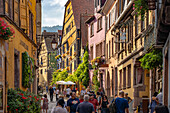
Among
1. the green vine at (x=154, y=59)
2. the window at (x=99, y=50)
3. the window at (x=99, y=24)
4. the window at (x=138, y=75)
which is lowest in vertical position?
the window at (x=138, y=75)

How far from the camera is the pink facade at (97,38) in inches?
1609

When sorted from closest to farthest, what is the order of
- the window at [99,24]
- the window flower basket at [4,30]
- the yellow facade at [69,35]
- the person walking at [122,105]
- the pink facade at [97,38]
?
the person walking at [122,105] → the window flower basket at [4,30] → the pink facade at [97,38] → the window at [99,24] → the yellow facade at [69,35]

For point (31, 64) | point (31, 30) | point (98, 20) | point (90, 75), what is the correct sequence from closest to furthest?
point (31, 64) → point (31, 30) → point (98, 20) → point (90, 75)

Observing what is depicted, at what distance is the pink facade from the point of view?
1609 inches

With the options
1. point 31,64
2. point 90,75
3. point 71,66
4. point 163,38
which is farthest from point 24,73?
point 71,66

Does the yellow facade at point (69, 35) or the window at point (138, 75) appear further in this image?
the yellow facade at point (69, 35)

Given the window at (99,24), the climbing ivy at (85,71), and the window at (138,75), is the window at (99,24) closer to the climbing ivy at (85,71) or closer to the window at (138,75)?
the climbing ivy at (85,71)

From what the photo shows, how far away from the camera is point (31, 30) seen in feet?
88.0

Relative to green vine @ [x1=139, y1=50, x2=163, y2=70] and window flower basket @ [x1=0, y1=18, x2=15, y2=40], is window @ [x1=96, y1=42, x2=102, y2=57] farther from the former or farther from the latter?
window flower basket @ [x1=0, y1=18, x2=15, y2=40]

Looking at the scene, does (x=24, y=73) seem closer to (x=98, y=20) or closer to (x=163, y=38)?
(x=163, y=38)

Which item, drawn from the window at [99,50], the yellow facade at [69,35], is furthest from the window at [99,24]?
the yellow facade at [69,35]

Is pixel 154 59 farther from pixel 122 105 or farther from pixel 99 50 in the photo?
pixel 99 50

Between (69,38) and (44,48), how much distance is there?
3408 cm

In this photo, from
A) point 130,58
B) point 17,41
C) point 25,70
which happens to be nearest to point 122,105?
point 17,41
